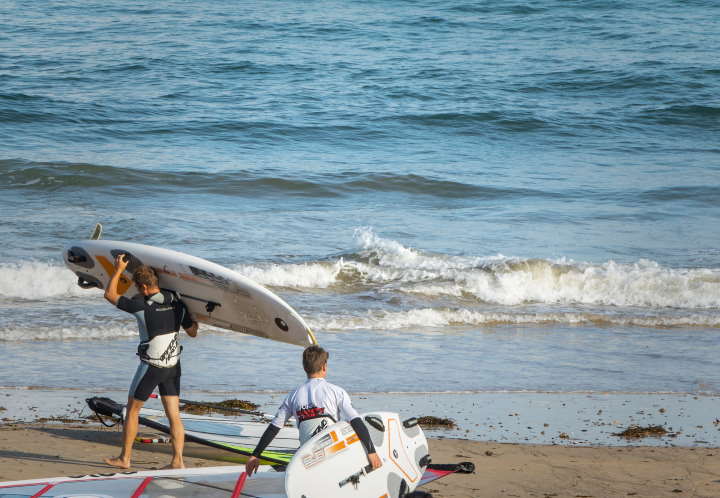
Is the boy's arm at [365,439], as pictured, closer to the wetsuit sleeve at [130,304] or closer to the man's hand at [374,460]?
the man's hand at [374,460]

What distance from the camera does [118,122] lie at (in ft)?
73.4

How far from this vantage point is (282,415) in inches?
185

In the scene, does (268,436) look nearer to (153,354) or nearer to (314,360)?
(314,360)

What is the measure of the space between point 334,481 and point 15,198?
13.5m

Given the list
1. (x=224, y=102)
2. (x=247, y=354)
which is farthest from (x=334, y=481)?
(x=224, y=102)

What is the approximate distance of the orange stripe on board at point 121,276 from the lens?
6969 mm

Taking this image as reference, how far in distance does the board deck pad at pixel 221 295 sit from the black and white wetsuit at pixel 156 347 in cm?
71

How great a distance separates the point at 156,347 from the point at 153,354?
49 mm

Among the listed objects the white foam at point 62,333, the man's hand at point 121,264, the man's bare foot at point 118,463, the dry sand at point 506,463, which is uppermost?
the man's hand at point 121,264

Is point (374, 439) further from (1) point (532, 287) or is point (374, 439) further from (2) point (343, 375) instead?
(1) point (532, 287)

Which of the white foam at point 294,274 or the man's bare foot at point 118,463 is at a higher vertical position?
the man's bare foot at point 118,463

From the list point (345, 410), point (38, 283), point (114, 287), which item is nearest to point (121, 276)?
point (114, 287)

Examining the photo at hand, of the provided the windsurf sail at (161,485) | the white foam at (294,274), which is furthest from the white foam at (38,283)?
the windsurf sail at (161,485)

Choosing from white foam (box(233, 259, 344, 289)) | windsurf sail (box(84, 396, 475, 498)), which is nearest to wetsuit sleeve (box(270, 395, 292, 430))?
windsurf sail (box(84, 396, 475, 498))
